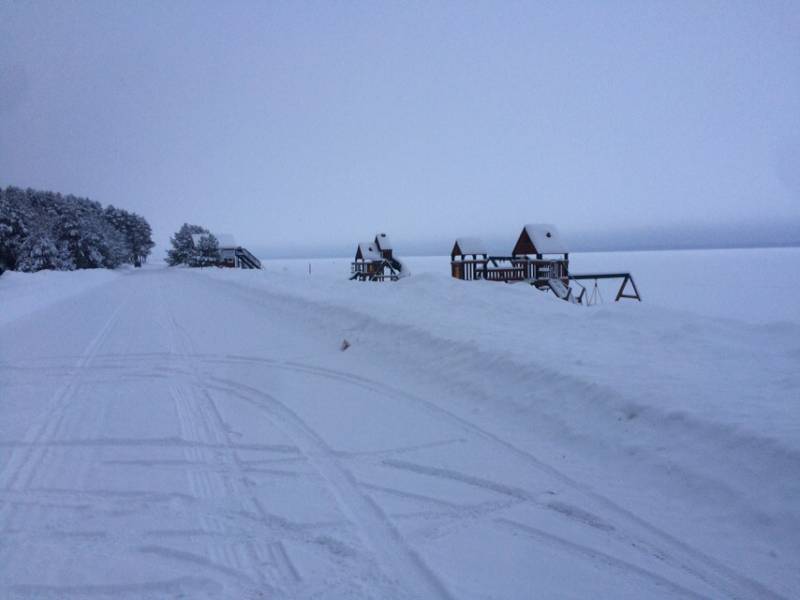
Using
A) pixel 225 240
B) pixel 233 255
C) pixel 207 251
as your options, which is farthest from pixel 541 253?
pixel 207 251

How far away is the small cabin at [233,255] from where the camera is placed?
2598 inches

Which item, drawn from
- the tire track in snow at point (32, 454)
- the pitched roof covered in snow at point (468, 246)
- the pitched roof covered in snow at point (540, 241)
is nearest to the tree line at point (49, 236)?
the pitched roof covered in snow at point (468, 246)

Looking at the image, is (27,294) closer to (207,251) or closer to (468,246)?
(468,246)

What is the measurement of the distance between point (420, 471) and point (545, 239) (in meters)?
25.7

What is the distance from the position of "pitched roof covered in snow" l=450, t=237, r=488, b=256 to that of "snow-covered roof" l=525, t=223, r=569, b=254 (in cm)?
350

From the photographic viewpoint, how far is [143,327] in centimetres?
1284

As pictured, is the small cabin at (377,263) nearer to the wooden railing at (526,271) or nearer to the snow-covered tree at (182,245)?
the wooden railing at (526,271)

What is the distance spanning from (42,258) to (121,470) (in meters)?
58.2

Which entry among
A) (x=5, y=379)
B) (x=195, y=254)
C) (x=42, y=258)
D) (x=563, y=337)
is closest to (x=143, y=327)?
(x=5, y=379)

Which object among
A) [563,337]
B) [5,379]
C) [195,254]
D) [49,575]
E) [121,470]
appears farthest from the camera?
[195,254]

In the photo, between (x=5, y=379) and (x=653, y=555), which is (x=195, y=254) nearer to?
(x=5, y=379)

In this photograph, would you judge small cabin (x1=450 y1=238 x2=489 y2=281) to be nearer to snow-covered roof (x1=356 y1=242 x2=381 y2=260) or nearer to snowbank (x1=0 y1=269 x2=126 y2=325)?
snow-covered roof (x1=356 y1=242 x2=381 y2=260)

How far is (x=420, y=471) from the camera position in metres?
4.21

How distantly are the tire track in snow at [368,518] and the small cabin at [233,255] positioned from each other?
204ft
